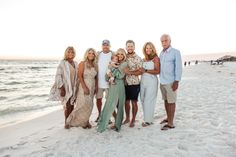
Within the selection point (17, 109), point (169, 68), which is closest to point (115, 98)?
point (169, 68)

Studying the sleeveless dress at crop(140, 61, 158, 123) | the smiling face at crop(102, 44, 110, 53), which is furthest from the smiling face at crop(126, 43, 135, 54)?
the smiling face at crop(102, 44, 110, 53)

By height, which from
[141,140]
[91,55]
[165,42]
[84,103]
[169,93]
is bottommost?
[141,140]

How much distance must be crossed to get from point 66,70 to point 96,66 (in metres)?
0.72

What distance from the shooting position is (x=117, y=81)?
612cm

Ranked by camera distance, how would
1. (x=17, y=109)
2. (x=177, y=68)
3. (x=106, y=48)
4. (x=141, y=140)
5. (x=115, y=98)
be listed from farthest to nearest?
(x=17, y=109) → (x=106, y=48) → (x=115, y=98) → (x=177, y=68) → (x=141, y=140)

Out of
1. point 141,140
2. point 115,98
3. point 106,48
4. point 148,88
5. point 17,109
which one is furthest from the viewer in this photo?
point 17,109

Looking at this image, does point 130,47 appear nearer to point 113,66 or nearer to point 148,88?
point 113,66

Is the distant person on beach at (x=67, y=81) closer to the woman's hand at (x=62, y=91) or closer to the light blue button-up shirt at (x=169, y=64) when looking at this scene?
the woman's hand at (x=62, y=91)

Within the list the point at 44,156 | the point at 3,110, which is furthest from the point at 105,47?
the point at 3,110

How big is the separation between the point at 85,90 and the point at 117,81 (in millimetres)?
807

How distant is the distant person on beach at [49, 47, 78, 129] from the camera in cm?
646

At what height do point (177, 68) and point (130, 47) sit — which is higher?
point (130, 47)

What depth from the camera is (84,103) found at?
21.2ft

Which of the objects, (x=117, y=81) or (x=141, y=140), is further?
(x=117, y=81)
